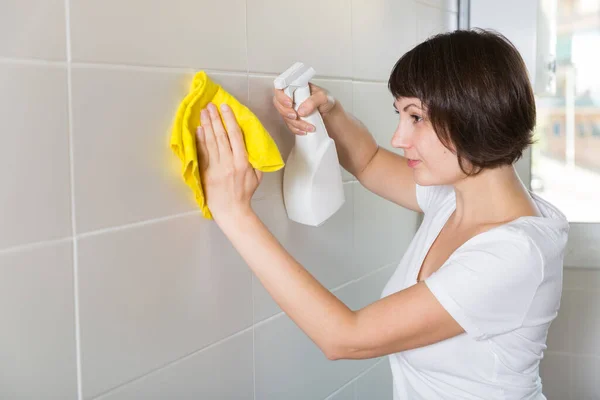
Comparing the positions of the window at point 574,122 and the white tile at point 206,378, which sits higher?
the window at point 574,122

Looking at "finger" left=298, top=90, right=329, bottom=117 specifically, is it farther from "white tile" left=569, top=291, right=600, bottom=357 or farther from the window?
"white tile" left=569, top=291, right=600, bottom=357

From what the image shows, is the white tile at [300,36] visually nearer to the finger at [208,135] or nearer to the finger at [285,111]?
the finger at [285,111]

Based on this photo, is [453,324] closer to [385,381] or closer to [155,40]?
[155,40]

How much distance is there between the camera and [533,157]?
2.02 meters

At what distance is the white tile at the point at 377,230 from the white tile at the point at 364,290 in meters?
0.03

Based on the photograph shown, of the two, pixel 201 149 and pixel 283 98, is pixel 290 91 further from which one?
pixel 201 149

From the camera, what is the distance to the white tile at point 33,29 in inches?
32.0

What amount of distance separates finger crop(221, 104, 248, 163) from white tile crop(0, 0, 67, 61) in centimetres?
27

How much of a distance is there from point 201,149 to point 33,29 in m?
0.32

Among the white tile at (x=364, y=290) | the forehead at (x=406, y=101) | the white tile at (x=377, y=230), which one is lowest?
the white tile at (x=364, y=290)

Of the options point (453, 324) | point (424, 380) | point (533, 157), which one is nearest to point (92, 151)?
point (453, 324)

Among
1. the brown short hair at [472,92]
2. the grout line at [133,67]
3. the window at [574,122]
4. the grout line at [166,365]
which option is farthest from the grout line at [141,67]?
the window at [574,122]

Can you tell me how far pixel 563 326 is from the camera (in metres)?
2.01

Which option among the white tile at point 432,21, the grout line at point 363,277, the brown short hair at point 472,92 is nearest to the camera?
the brown short hair at point 472,92
